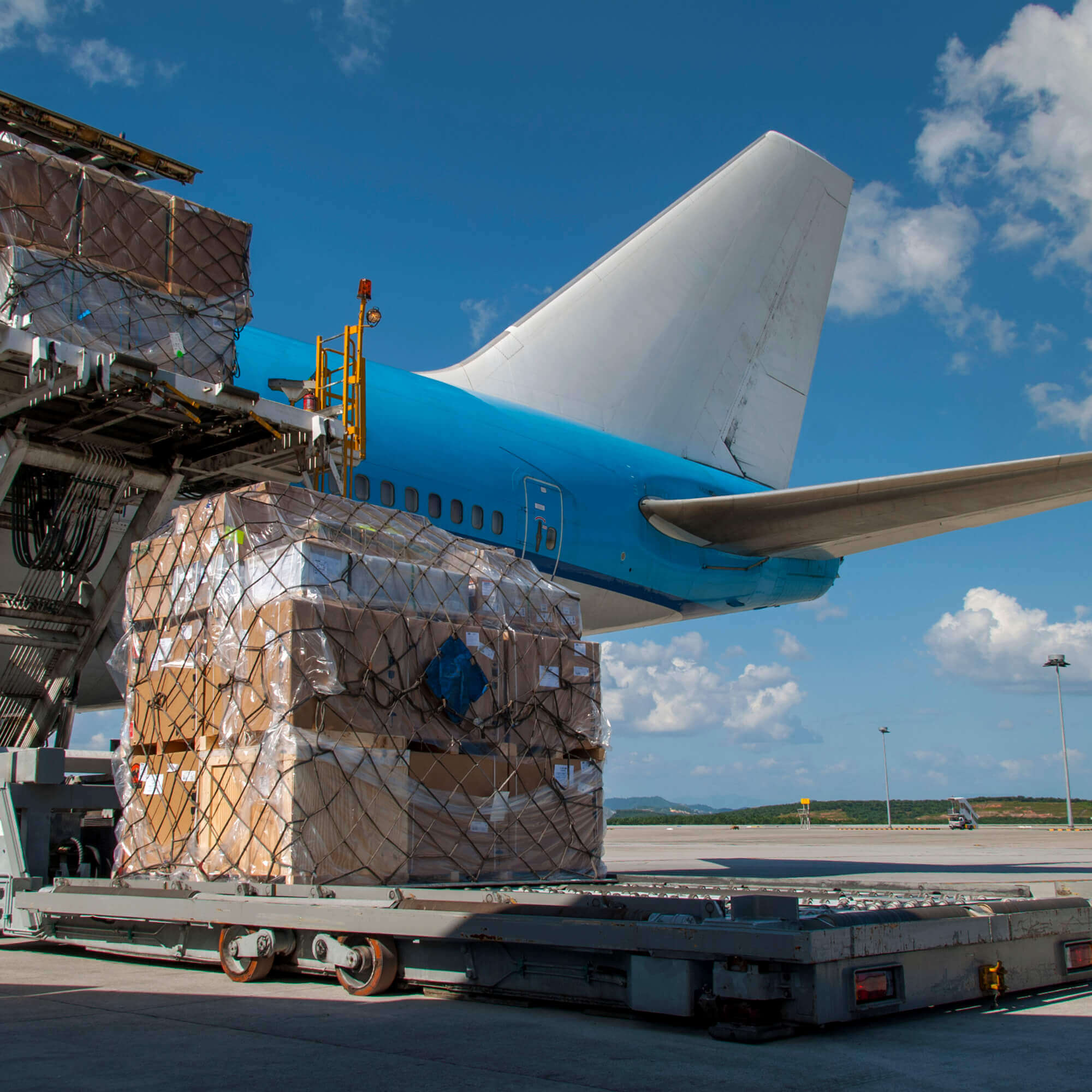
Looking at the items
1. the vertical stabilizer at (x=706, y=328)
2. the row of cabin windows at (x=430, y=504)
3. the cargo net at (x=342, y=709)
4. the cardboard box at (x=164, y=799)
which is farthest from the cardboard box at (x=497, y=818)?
the vertical stabilizer at (x=706, y=328)

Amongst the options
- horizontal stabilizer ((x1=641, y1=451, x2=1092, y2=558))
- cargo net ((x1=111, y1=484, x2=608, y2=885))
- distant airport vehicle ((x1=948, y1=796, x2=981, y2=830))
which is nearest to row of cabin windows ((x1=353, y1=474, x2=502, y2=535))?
horizontal stabilizer ((x1=641, y1=451, x2=1092, y2=558))

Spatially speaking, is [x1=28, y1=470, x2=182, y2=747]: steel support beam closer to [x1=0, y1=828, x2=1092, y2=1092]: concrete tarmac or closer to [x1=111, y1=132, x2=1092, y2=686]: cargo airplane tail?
[x1=111, y1=132, x2=1092, y2=686]: cargo airplane tail

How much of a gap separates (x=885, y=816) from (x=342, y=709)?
74.4 m

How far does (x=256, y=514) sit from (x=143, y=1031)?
3132 mm

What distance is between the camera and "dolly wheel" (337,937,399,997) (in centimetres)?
489

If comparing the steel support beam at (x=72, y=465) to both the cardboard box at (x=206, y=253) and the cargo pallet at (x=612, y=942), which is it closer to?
the cardboard box at (x=206, y=253)

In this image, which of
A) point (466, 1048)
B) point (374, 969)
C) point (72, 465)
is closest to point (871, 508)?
point (72, 465)

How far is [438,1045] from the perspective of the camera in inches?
156

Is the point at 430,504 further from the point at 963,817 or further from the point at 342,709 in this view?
the point at 963,817

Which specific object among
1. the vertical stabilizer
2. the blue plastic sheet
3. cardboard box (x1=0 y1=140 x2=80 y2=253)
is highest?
the vertical stabilizer

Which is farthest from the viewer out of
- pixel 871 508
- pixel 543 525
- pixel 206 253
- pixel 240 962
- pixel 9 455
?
pixel 543 525

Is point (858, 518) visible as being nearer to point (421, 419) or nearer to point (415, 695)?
point (421, 419)

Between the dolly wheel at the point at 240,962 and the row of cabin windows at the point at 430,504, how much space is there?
601 centimetres

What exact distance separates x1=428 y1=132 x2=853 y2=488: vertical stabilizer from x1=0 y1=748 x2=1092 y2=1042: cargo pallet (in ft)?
36.8
